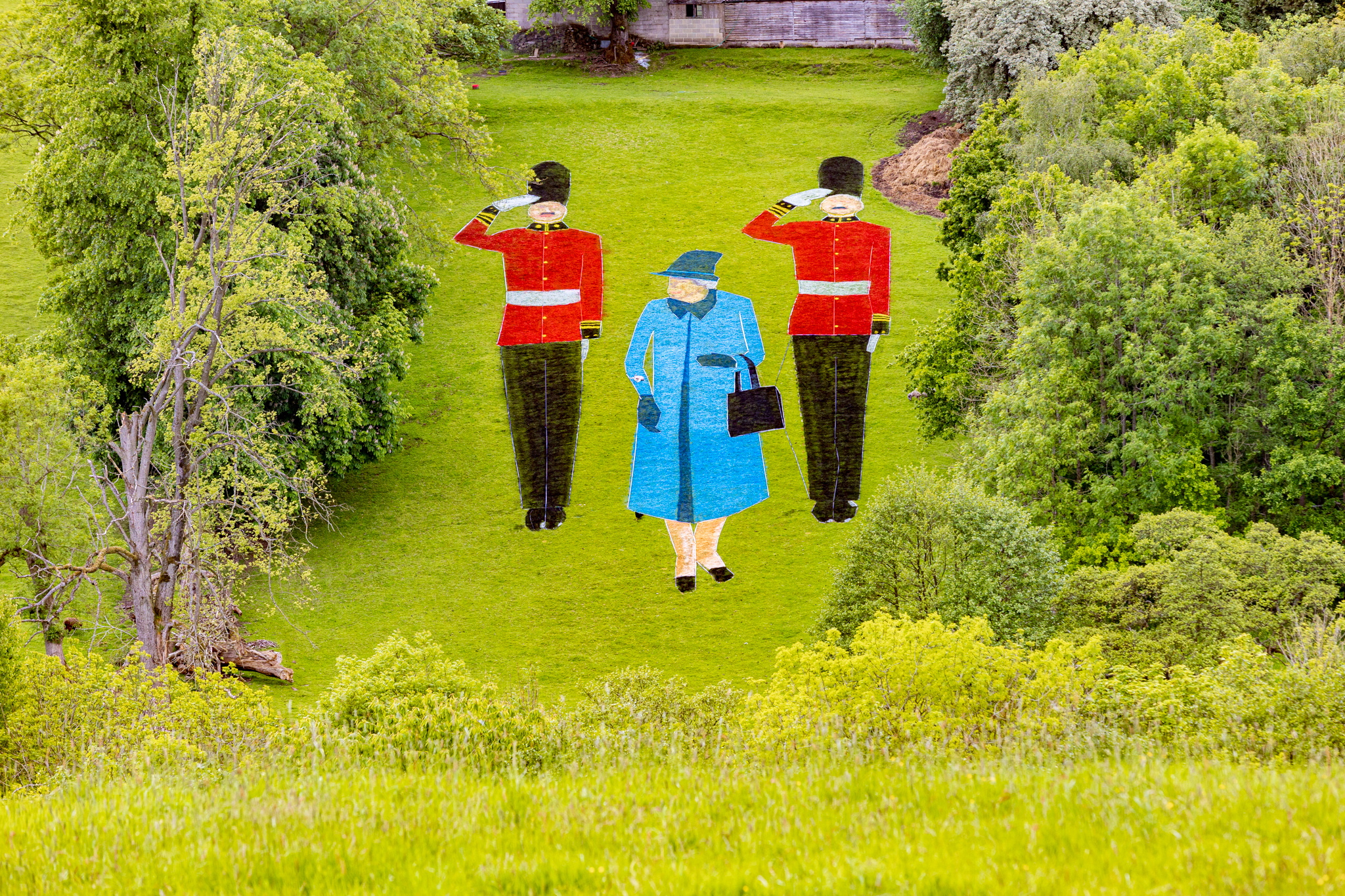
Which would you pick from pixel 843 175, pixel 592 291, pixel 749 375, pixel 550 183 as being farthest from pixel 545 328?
pixel 843 175

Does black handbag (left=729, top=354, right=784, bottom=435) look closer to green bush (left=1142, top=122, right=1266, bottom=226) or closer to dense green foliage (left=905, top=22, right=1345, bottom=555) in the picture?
dense green foliage (left=905, top=22, right=1345, bottom=555)

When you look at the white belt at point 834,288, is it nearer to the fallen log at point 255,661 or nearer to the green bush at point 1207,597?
the green bush at point 1207,597

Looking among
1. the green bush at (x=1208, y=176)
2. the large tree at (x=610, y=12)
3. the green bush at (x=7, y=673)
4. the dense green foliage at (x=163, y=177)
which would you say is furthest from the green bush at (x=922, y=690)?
the large tree at (x=610, y=12)

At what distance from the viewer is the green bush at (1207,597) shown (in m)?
21.6

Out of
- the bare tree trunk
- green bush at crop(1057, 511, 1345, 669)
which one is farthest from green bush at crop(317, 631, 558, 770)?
the bare tree trunk

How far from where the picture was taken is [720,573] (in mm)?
34906

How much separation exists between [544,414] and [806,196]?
634 inches

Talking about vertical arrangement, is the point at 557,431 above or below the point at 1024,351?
below

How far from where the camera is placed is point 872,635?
18.9 meters

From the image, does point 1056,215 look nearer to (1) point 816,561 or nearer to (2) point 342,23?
(1) point 816,561

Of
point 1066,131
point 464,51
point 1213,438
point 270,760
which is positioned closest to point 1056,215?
point 1066,131

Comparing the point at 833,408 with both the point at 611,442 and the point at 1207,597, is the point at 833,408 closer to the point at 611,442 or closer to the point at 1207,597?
the point at 611,442

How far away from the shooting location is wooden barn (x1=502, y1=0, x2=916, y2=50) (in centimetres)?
6178

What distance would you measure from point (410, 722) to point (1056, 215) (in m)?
25.0
